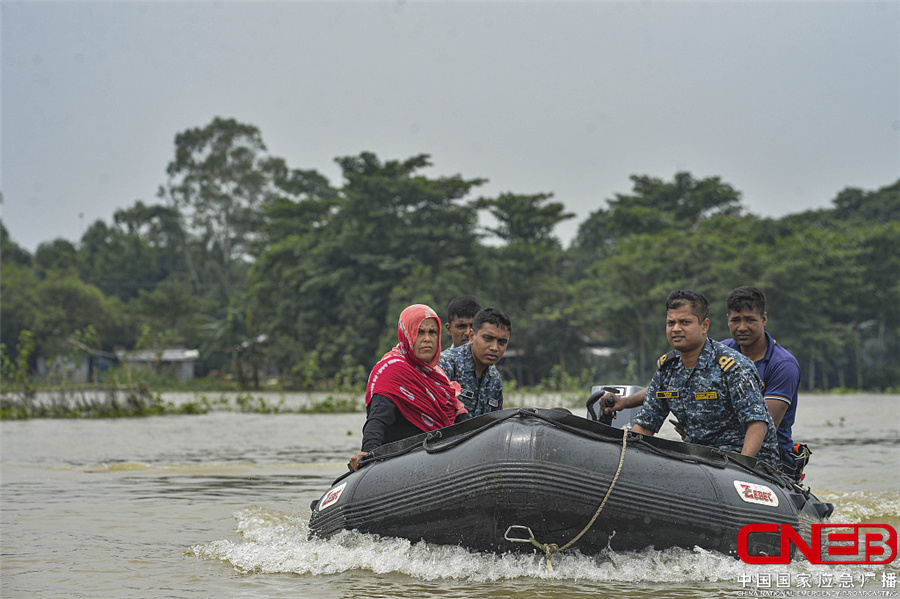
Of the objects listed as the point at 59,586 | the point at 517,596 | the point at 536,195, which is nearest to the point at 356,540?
the point at 517,596

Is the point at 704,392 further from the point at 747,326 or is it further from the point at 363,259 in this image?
the point at 363,259

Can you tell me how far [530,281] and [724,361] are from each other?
29490mm

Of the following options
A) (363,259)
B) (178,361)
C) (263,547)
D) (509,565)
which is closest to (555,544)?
(509,565)

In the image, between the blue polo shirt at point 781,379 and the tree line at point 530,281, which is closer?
the blue polo shirt at point 781,379

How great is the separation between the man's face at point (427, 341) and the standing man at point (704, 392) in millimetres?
1108

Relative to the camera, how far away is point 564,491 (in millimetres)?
3822

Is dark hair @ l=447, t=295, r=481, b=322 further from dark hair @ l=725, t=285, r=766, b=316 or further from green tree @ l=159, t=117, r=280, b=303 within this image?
green tree @ l=159, t=117, r=280, b=303

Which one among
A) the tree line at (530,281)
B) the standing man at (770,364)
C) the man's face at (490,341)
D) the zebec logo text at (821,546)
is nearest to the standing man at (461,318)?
the man's face at (490,341)

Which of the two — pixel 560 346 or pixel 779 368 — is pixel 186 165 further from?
pixel 779 368

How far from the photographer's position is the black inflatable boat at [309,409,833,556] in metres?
3.85

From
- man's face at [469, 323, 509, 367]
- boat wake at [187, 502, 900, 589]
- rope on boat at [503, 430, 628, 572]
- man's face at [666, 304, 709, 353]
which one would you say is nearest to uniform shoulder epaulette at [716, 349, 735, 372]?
man's face at [666, 304, 709, 353]

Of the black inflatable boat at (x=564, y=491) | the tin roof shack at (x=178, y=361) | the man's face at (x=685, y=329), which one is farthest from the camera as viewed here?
the tin roof shack at (x=178, y=361)

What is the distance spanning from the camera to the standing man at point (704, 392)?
4402mm

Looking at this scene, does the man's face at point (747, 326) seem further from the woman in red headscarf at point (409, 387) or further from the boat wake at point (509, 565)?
the woman in red headscarf at point (409, 387)
